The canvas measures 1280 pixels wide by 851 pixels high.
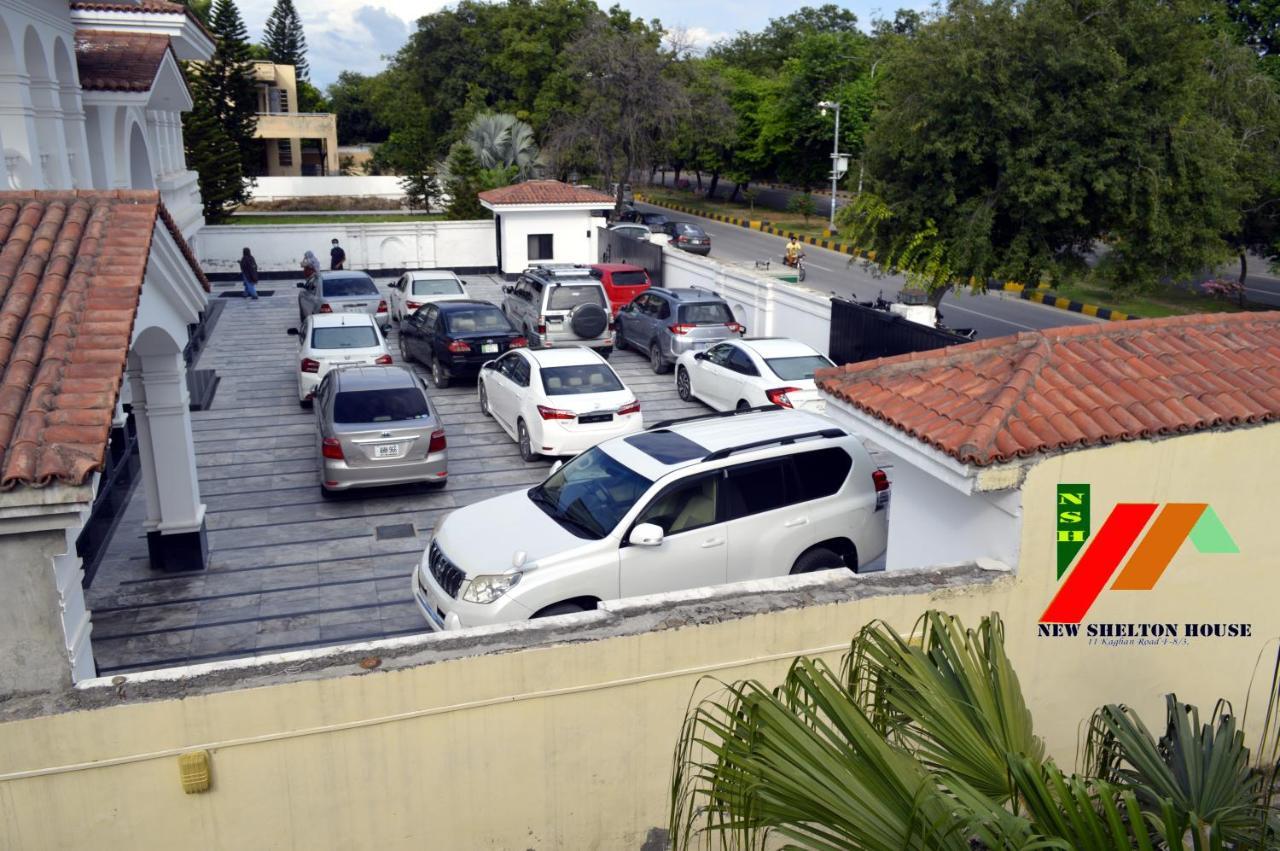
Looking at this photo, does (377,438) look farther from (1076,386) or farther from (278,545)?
(1076,386)

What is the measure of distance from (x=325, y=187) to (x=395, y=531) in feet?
166

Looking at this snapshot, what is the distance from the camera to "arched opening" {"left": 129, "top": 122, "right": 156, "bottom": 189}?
66.9 feet

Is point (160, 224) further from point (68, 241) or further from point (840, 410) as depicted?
point (840, 410)

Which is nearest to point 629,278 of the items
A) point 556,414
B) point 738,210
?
point 556,414

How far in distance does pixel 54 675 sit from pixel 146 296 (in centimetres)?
405

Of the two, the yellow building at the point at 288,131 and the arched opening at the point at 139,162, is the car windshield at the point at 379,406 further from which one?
the yellow building at the point at 288,131

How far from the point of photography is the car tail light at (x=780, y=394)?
15.4 m

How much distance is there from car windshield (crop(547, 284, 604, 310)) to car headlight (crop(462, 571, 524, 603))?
1302 cm

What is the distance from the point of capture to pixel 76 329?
593cm

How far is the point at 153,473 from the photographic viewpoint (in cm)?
1044

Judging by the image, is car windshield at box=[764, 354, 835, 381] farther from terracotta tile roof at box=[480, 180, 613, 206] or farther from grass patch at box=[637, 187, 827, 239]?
grass patch at box=[637, 187, 827, 239]

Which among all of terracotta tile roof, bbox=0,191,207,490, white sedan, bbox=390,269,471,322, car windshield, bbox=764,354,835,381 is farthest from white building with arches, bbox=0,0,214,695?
car windshield, bbox=764,354,835,381

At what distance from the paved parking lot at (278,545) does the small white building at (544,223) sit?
1435 cm

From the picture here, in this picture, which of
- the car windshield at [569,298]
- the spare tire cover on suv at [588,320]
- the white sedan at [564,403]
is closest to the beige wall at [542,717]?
the white sedan at [564,403]
